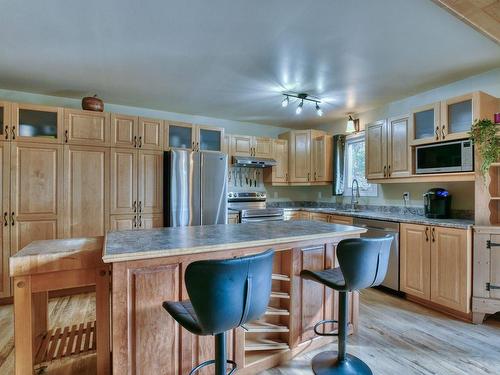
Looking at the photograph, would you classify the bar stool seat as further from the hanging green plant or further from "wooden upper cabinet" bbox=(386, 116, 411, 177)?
"wooden upper cabinet" bbox=(386, 116, 411, 177)

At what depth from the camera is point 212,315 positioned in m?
1.13

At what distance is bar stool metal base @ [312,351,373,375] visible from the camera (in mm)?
1781

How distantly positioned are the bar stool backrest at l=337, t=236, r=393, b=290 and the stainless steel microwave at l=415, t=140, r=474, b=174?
1740 millimetres

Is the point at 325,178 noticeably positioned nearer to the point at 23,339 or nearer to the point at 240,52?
the point at 240,52

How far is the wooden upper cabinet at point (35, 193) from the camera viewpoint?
2963mm

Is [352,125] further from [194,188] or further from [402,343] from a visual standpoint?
[402,343]

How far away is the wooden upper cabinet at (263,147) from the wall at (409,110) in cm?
74

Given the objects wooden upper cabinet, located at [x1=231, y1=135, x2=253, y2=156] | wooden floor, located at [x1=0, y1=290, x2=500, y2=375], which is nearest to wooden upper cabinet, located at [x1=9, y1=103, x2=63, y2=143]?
wooden floor, located at [x1=0, y1=290, x2=500, y2=375]

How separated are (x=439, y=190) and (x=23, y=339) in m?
3.84

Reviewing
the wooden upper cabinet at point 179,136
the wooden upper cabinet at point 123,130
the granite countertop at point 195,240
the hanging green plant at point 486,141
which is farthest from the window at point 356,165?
the wooden upper cabinet at point 123,130

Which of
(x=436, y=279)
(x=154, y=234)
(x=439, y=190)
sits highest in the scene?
(x=439, y=190)

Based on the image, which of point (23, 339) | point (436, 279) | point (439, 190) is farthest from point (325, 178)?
point (23, 339)

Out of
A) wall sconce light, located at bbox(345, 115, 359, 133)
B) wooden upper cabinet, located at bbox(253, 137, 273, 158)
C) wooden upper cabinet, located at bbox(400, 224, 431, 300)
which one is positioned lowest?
wooden upper cabinet, located at bbox(400, 224, 431, 300)

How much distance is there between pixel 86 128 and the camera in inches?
128
